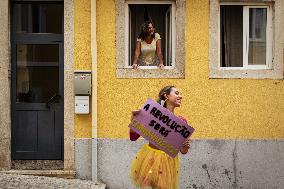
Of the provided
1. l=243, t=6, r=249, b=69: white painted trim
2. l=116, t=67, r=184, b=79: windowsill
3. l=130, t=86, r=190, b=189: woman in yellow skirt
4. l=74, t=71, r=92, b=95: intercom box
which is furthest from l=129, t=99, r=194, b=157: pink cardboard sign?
l=243, t=6, r=249, b=69: white painted trim

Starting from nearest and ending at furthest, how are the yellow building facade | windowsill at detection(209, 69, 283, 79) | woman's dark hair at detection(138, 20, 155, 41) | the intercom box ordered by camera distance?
the intercom box, the yellow building facade, windowsill at detection(209, 69, 283, 79), woman's dark hair at detection(138, 20, 155, 41)

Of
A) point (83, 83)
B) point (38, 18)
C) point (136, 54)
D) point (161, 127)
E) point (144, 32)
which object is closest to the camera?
point (161, 127)

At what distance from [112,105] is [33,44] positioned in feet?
6.15

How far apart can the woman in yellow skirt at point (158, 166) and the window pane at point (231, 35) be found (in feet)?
12.1

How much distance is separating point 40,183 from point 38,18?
3070 millimetres

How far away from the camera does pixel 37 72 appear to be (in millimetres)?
9523

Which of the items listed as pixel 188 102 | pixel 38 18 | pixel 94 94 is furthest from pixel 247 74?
pixel 38 18

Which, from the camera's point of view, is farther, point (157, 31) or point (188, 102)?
point (157, 31)

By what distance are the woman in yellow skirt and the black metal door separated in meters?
3.78

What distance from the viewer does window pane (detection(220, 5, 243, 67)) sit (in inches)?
368

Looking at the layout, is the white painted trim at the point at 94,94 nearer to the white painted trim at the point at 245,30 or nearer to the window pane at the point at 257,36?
the white painted trim at the point at 245,30

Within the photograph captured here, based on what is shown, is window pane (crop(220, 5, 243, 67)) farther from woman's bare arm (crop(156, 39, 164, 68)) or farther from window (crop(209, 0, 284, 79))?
woman's bare arm (crop(156, 39, 164, 68))

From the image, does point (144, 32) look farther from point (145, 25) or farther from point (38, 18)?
point (38, 18)

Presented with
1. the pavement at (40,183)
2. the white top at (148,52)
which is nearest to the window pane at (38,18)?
the white top at (148,52)
